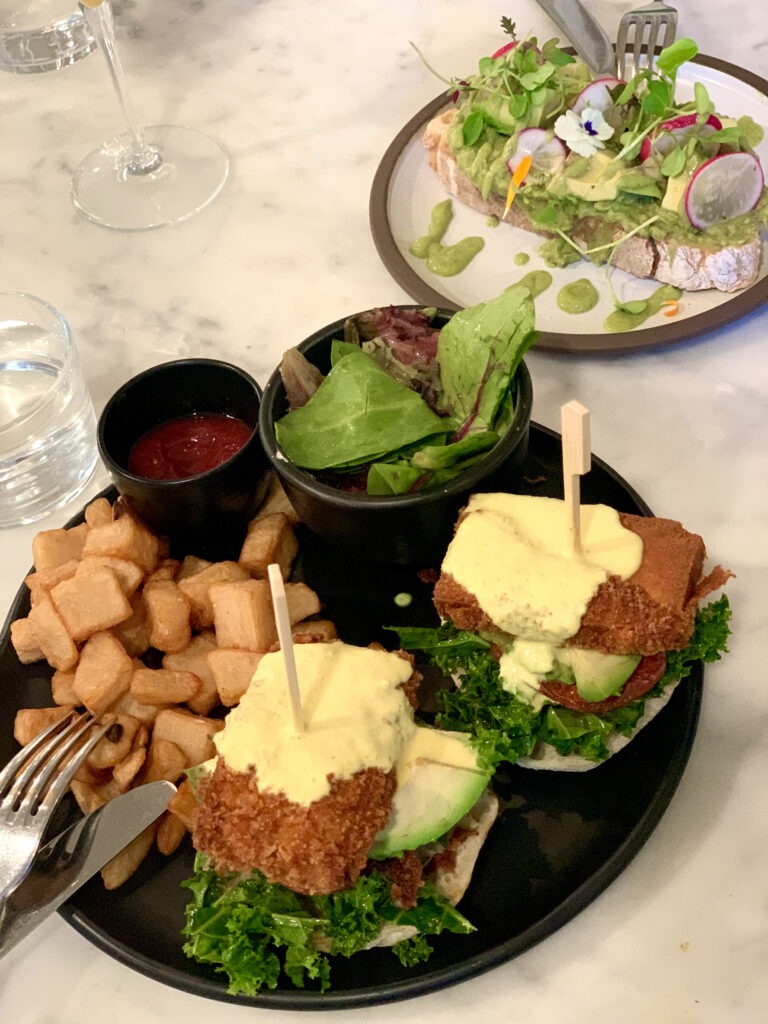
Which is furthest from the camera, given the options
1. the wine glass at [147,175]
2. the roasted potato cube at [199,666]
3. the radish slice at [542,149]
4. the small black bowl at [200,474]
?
the wine glass at [147,175]

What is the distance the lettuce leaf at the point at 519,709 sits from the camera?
1.64 metres

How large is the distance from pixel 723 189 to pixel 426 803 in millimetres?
1678

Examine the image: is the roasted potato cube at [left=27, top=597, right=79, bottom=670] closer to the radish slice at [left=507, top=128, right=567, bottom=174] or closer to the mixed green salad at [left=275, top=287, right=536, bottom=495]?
the mixed green salad at [left=275, top=287, right=536, bottom=495]

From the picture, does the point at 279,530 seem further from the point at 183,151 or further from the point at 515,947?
the point at 183,151

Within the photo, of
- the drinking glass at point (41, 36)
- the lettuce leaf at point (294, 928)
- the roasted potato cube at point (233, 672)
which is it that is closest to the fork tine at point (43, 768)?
the roasted potato cube at point (233, 672)

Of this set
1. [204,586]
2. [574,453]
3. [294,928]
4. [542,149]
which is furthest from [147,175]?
[294,928]

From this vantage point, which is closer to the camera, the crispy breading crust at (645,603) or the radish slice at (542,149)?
the crispy breading crust at (645,603)

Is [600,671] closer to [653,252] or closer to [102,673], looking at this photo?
[102,673]

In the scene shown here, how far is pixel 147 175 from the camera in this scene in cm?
317

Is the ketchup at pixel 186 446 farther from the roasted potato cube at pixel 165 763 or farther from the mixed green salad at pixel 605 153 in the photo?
the mixed green salad at pixel 605 153

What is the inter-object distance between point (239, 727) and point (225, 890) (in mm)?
272

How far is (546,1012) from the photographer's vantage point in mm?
1547

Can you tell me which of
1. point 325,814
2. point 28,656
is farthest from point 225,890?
point 28,656

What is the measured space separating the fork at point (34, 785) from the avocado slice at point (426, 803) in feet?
1.89
